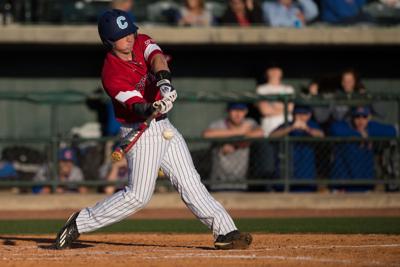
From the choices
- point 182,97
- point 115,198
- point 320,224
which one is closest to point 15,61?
point 182,97

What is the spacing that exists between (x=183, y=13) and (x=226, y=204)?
345 cm

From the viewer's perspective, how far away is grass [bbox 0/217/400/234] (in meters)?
10.4

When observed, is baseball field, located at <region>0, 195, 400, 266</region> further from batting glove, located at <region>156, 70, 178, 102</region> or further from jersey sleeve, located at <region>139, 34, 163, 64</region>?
jersey sleeve, located at <region>139, 34, 163, 64</region>

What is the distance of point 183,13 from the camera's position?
50.3ft

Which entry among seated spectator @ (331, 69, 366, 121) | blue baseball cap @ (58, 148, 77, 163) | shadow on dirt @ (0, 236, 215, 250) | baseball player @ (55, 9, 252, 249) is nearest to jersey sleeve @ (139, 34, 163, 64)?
baseball player @ (55, 9, 252, 249)

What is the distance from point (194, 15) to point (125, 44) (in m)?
7.69

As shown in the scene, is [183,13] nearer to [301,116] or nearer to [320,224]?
[301,116]

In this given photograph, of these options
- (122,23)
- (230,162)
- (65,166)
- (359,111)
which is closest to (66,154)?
(65,166)

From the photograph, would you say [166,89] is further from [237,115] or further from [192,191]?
[237,115]

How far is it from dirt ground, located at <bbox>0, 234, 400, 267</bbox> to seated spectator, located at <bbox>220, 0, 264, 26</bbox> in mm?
6382

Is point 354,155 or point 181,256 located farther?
point 354,155

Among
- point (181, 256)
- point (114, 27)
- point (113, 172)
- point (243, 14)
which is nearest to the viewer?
point (181, 256)

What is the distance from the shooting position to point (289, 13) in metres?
15.6

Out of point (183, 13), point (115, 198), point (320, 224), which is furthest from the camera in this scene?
point (183, 13)
